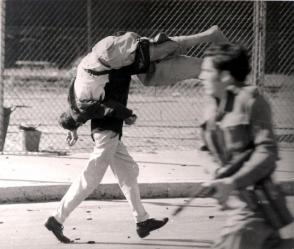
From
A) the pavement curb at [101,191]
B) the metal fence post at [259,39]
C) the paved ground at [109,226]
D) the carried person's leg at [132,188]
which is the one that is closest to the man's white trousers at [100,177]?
the carried person's leg at [132,188]

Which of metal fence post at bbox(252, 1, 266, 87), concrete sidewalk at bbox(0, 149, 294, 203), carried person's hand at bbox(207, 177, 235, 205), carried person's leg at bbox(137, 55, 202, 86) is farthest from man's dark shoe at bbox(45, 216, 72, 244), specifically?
metal fence post at bbox(252, 1, 266, 87)

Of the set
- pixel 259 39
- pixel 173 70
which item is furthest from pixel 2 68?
pixel 173 70

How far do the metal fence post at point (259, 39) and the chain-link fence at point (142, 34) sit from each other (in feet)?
0.05

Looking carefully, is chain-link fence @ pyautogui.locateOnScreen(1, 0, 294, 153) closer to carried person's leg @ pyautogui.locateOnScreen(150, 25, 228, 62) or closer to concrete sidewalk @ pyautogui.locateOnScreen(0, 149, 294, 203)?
concrete sidewalk @ pyautogui.locateOnScreen(0, 149, 294, 203)

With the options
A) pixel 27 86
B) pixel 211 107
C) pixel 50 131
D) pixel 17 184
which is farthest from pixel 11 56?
pixel 211 107

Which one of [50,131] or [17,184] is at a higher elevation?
[17,184]

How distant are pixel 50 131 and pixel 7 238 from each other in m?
6.37

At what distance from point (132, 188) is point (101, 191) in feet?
6.39

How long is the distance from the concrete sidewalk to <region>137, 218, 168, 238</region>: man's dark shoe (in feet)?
3.61

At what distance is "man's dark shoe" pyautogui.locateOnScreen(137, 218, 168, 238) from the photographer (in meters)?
6.95

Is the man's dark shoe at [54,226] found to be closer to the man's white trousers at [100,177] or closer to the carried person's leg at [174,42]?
the man's white trousers at [100,177]

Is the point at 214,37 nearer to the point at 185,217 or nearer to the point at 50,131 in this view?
the point at 185,217

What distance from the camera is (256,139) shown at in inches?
159

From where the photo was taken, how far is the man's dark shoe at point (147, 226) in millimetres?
6953
